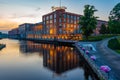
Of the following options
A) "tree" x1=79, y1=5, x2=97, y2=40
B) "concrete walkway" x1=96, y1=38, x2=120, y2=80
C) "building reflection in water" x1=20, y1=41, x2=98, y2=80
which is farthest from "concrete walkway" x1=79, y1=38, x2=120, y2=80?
"tree" x1=79, y1=5, x2=97, y2=40

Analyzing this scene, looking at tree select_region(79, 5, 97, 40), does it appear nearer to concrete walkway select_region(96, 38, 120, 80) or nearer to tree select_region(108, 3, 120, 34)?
tree select_region(108, 3, 120, 34)

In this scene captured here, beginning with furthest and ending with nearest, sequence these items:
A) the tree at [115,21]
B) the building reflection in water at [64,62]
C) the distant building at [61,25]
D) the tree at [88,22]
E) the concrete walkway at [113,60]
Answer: the distant building at [61,25], the tree at [88,22], the tree at [115,21], the building reflection in water at [64,62], the concrete walkway at [113,60]

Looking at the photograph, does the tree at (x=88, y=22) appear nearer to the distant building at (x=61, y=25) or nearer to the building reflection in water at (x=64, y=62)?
the building reflection in water at (x=64, y=62)

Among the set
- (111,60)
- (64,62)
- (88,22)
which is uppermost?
(88,22)

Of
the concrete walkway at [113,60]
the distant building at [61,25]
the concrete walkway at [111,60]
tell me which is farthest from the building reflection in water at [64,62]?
the distant building at [61,25]

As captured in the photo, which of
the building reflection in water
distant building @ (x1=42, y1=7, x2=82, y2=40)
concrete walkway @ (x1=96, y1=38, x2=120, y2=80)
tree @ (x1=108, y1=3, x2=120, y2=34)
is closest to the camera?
concrete walkway @ (x1=96, y1=38, x2=120, y2=80)

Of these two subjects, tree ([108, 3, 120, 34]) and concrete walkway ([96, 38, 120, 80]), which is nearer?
concrete walkway ([96, 38, 120, 80])

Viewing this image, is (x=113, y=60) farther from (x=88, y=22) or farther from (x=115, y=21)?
(x=88, y=22)

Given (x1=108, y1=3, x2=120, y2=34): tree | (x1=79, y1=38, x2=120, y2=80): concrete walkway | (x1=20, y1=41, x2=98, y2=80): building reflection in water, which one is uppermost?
(x1=108, y1=3, x2=120, y2=34): tree

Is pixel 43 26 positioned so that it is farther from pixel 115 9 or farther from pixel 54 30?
pixel 115 9

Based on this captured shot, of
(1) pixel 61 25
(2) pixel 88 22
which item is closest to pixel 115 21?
(2) pixel 88 22

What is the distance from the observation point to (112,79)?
64.4 feet

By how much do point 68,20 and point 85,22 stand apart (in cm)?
6358

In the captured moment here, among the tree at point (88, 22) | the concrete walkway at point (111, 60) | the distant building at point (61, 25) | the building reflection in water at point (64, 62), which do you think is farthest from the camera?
the distant building at point (61, 25)
